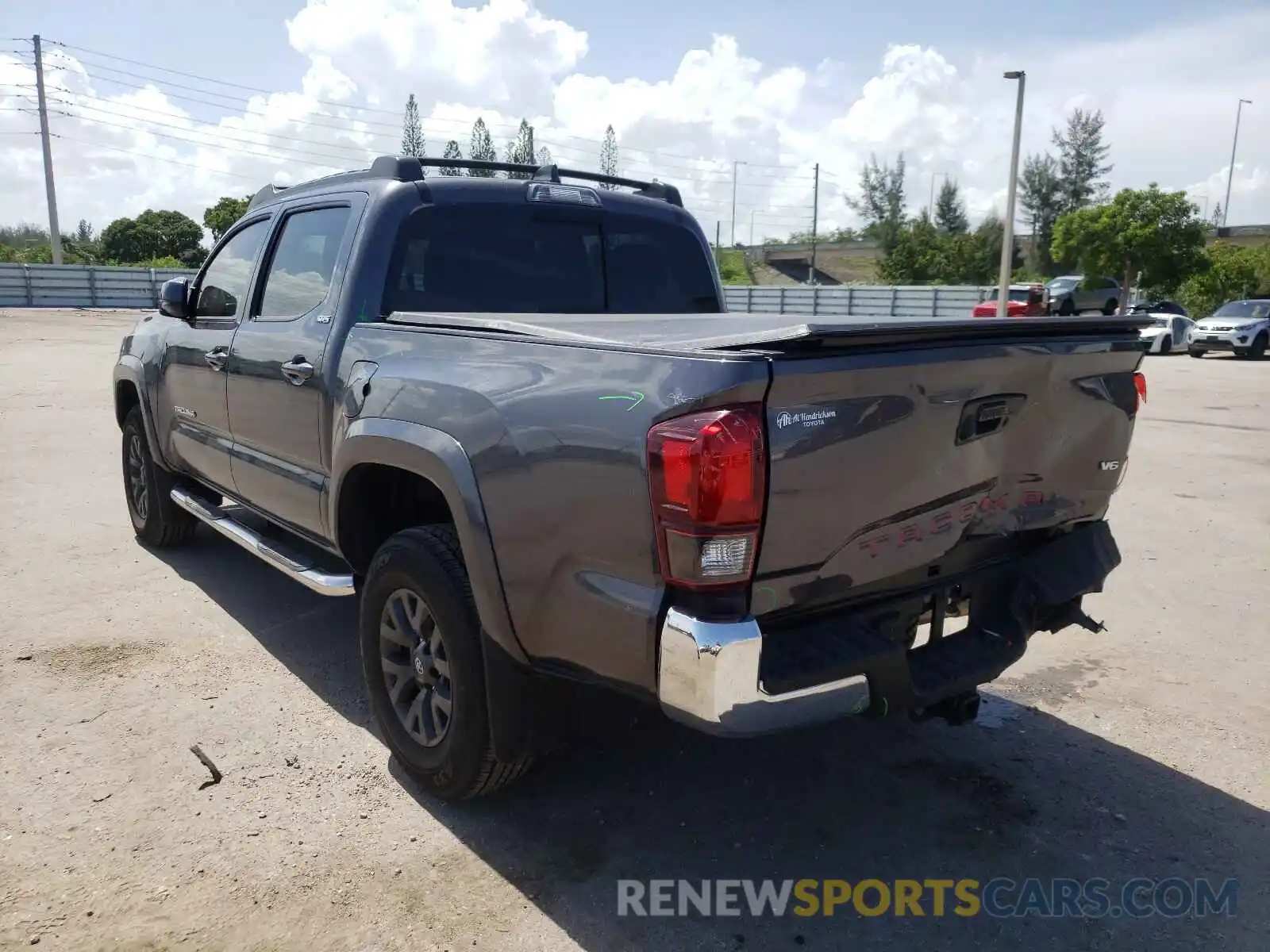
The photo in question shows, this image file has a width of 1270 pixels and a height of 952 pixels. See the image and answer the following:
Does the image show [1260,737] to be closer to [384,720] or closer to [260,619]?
[384,720]

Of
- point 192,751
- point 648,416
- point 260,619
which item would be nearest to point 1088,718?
point 648,416

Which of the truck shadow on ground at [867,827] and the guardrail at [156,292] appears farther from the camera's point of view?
the guardrail at [156,292]

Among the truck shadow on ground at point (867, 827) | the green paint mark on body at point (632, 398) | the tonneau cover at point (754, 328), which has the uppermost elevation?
the tonneau cover at point (754, 328)

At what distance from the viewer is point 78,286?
40.0 meters

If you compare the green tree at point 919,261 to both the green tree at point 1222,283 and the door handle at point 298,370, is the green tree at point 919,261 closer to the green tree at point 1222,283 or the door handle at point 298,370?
the green tree at point 1222,283

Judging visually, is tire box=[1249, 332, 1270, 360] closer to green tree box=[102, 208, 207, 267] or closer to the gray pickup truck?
the gray pickup truck

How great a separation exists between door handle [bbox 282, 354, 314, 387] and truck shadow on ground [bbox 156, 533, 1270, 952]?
129cm

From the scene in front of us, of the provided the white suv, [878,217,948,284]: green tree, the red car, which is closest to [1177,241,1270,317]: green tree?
the red car

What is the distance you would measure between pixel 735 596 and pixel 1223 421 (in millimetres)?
12467

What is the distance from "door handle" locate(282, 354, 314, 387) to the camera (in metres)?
3.69

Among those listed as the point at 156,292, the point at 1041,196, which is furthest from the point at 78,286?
the point at 1041,196

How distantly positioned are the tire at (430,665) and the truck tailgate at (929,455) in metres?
1.01

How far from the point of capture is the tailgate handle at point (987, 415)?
2.70 m

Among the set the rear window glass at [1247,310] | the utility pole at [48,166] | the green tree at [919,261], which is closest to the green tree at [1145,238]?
the rear window glass at [1247,310]
